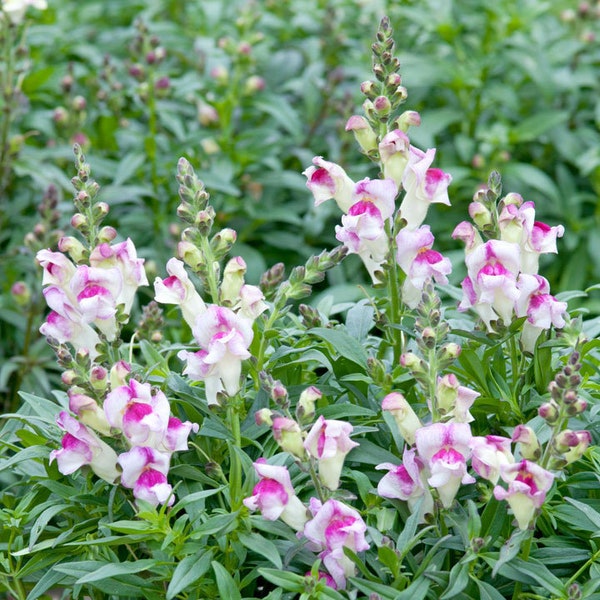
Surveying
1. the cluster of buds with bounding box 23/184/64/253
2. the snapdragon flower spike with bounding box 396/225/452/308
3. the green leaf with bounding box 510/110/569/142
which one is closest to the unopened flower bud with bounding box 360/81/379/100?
the snapdragon flower spike with bounding box 396/225/452/308

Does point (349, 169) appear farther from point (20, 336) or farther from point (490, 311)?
point (490, 311)

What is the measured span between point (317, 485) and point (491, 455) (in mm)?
301

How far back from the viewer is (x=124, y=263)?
211 cm

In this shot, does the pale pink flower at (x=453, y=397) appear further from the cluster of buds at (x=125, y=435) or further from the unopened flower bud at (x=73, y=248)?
the unopened flower bud at (x=73, y=248)

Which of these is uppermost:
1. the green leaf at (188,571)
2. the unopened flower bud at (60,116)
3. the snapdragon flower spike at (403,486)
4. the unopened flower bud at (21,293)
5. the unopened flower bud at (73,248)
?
the unopened flower bud at (73,248)

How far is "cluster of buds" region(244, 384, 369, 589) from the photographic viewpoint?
181 cm

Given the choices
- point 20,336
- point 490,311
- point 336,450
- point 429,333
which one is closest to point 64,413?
point 336,450

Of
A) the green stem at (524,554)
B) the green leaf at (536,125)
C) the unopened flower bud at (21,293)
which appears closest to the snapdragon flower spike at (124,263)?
the green stem at (524,554)

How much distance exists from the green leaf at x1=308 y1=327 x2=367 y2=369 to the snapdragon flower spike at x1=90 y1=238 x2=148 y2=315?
0.36 metres

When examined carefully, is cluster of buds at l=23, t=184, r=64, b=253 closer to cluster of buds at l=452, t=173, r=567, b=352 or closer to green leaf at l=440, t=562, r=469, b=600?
cluster of buds at l=452, t=173, r=567, b=352

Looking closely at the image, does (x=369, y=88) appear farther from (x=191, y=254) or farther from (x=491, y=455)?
(x=491, y=455)

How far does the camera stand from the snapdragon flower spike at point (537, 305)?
6.73 ft

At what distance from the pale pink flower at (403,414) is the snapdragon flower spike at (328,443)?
10 centimetres

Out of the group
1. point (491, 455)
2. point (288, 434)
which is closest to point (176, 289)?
point (288, 434)
